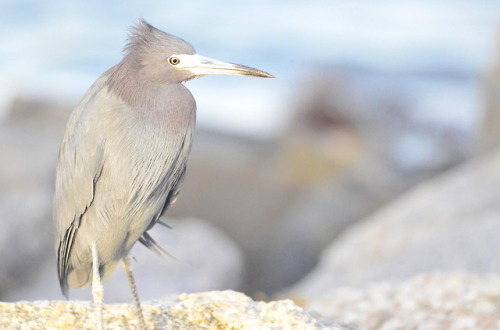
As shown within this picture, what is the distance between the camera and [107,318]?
3.82 meters

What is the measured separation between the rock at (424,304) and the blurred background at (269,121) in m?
1.16

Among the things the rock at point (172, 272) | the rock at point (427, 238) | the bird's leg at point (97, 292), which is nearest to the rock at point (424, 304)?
the rock at point (427, 238)

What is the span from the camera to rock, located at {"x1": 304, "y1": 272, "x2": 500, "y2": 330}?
4.74m

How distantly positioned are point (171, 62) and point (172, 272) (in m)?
4.73

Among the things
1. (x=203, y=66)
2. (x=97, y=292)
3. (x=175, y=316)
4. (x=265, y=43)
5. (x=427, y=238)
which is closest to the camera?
(x=203, y=66)

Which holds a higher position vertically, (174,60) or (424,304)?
(424,304)

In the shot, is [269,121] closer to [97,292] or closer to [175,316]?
[175,316]

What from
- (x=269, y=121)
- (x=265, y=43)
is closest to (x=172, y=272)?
(x=269, y=121)

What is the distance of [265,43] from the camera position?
24391 millimetres

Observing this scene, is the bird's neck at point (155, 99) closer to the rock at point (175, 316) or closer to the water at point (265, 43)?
the rock at point (175, 316)

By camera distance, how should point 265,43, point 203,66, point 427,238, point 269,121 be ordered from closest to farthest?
point 203,66
point 427,238
point 269,121
point 265,43

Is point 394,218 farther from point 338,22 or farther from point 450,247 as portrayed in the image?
point 338,22

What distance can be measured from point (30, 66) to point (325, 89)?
408 inches

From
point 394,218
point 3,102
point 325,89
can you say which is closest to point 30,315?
point 394,218
